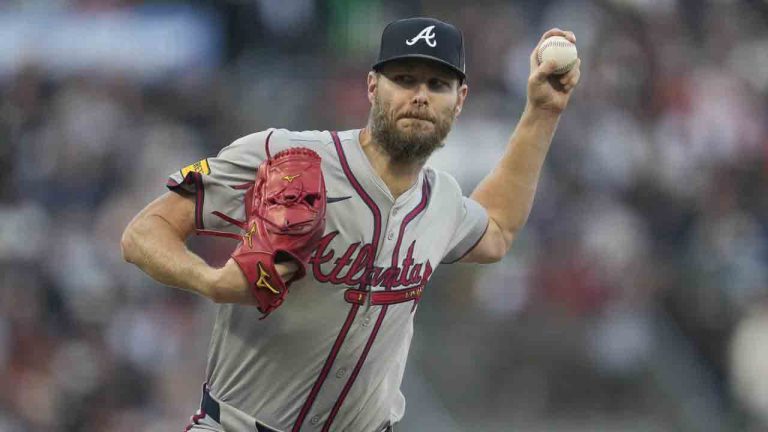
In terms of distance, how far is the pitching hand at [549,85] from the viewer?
4027 mm

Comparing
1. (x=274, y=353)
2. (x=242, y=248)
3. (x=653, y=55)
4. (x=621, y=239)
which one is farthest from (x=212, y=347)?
(x=653, y=55)

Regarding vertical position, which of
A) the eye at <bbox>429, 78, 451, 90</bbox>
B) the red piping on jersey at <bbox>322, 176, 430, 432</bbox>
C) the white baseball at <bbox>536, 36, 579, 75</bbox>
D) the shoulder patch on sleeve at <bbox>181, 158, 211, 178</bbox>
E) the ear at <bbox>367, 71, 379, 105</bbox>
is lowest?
the red piping on jersey at <bbox>322, 176, 430, 432</bbox>

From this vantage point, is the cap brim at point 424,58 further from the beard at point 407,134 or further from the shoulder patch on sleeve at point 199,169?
the shoulder patch on sleeve at point 199,169

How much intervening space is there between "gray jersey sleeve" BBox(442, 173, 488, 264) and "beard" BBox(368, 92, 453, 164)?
0.33 m

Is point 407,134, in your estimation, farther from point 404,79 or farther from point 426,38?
point 426,38

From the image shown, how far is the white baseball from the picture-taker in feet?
12.9

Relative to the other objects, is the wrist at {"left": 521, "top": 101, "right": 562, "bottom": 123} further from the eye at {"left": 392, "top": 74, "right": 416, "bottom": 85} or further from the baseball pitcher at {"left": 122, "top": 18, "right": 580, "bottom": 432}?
the eye at {"left": 392, "top": 74, "right": 416, "bottom": 85}

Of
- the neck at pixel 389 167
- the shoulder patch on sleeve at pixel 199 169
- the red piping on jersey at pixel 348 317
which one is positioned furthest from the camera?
the neck at pixel 389 167

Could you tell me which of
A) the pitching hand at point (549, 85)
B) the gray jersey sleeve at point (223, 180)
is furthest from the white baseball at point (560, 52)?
the gray jersey sleeve at point (223, 180)

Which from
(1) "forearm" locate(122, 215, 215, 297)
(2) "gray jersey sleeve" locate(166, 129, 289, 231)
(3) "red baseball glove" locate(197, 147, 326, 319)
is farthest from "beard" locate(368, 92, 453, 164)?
(1) "forearm" locate(122, 215, 215, 297)

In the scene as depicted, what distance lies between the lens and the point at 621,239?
8969 mm

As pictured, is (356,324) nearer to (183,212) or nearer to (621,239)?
(183,212)

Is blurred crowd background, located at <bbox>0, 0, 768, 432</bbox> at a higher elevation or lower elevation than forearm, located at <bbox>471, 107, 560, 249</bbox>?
lower

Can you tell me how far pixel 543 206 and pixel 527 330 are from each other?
1147 millimetres
